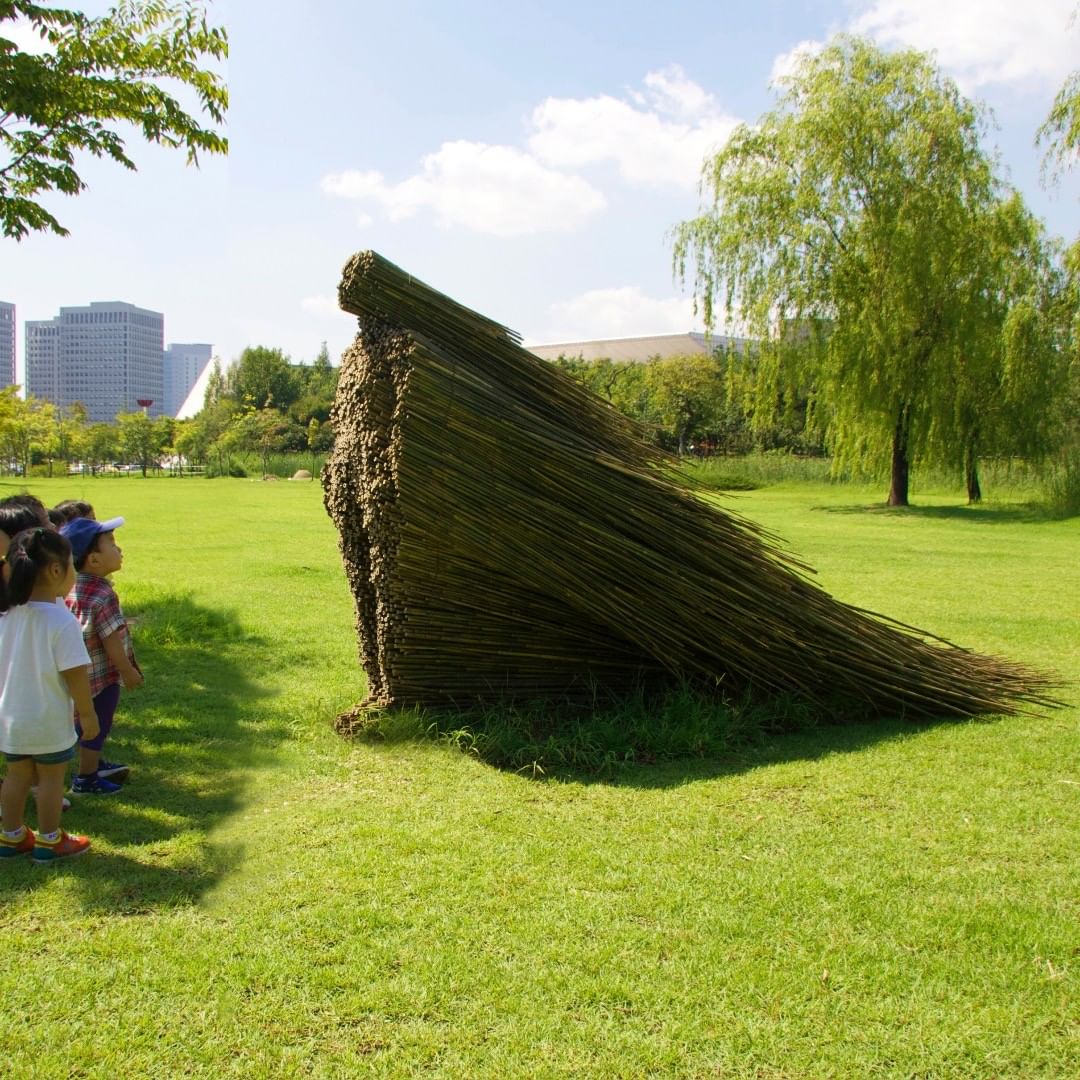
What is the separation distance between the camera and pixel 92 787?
411 cm

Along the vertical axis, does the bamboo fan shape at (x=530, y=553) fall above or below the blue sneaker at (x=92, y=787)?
above

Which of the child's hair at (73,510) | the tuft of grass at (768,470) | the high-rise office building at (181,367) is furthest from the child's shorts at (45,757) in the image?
the high-rise office building at (181,367)

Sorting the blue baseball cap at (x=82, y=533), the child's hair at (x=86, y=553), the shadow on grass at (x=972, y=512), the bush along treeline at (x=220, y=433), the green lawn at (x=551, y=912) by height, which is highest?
the bush along treeline at (x=220, y=433)

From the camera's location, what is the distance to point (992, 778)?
4.28m

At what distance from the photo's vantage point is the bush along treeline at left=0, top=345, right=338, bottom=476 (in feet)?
148

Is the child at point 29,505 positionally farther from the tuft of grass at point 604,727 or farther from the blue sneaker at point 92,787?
the tuft of grass at point 604,727

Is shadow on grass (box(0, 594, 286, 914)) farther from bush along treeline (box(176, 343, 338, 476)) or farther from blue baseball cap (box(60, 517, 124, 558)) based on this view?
bush along treeline (box(176, 343, 338, 476))

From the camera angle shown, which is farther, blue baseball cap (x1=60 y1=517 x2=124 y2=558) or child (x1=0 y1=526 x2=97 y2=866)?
blue baseball cap (x1=60 y1=517 x2=124 y2=558)

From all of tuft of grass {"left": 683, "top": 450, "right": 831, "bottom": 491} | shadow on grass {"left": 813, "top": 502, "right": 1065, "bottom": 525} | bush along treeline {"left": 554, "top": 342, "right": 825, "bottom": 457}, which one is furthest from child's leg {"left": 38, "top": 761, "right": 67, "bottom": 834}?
bush along treeline {"left": 554, "top": 342, "right": 825, "bottom": 457}

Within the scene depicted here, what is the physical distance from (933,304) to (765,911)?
20.2 m

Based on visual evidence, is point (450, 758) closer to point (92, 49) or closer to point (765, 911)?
point (765, 911)

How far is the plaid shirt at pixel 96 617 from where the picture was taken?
4.23 metres

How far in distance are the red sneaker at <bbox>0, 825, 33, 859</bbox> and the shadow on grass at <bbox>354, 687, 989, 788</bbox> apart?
1624 millimetres

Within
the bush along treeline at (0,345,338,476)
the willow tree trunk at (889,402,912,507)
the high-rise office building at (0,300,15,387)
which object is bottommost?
the willow tree trunk at (889,402,912,507)
